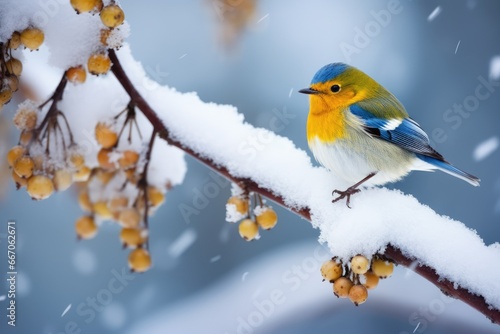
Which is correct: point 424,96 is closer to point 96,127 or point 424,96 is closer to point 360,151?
point 360,151

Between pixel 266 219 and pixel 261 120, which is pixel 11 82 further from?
pixel 261 120

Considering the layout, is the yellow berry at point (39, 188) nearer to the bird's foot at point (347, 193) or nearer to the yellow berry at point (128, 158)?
the yellow berry at point (128, 158)

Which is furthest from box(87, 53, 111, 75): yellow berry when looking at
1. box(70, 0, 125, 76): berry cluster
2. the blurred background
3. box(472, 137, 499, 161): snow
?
box(472, 137, 499, 161): snow

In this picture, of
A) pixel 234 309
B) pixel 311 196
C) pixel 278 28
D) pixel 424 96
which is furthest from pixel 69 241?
pixel 311 196

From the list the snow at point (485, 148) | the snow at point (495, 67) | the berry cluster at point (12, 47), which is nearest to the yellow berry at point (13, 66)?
the berry cluster at point (12, 47)

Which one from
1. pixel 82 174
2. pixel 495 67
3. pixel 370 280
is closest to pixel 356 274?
pixel 370 280

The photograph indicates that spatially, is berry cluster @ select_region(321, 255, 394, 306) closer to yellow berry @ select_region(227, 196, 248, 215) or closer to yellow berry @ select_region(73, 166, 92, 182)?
yellow berry @ select_region(227, 196, 248, 215)
